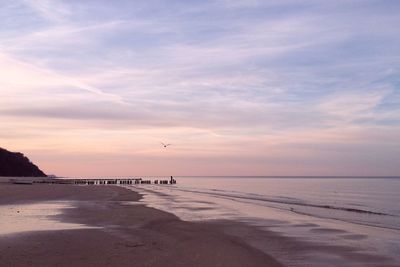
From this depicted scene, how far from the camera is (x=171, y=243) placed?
15.7 m

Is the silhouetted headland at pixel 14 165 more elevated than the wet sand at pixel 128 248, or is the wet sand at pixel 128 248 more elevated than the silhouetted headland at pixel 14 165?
the silhouetted headland at pixel 14 165

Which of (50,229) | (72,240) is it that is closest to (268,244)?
(72,240)

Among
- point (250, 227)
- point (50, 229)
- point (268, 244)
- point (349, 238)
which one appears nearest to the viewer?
point (268, 244)

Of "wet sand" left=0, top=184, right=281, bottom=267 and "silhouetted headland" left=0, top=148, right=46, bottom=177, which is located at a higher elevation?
"silhouetted headland" left=0, top=148, right=46, bottom=177

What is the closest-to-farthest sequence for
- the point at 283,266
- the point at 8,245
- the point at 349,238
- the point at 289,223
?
the point at 283,266, the point at 8,245, the point at 349,238, the point at 289,223

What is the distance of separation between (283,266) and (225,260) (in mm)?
1507

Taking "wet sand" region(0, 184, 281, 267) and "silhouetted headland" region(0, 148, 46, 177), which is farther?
"silhouetted headland" region(0, 148, 46, 177)

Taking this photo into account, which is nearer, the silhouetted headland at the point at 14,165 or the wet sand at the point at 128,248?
the wet sand at the point at 128,248

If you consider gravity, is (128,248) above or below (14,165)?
below

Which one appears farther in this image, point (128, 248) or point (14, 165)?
point (14, 165)

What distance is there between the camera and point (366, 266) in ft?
43.1

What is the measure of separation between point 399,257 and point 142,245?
7725mm

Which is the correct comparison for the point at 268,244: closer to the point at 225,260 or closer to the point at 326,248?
the point at 326,248

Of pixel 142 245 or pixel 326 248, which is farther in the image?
pixel 326 248
